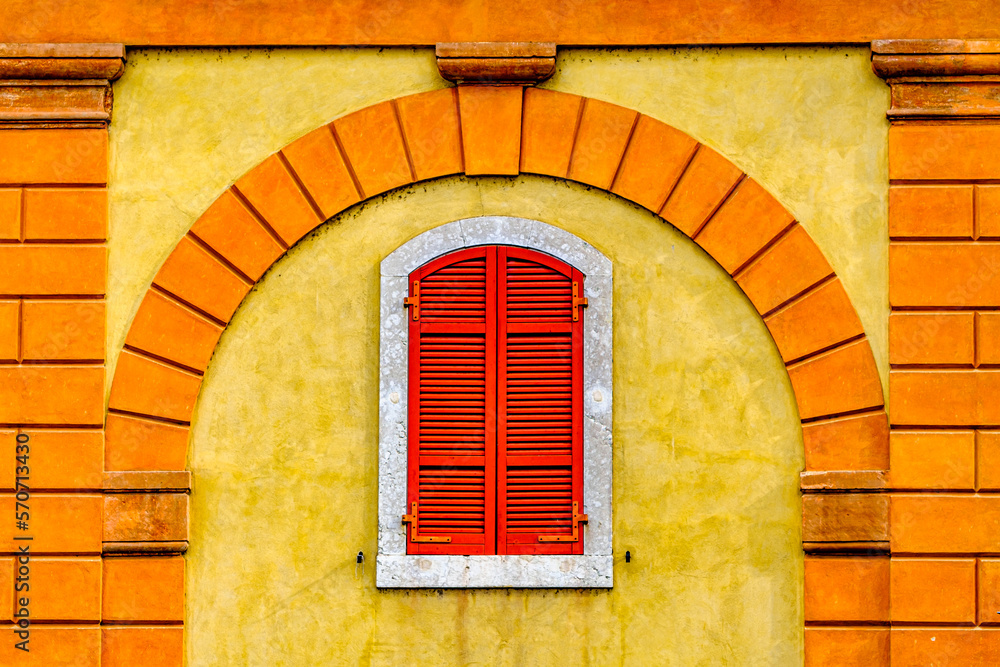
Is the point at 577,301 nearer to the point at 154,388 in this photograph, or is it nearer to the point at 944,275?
the point at 944,275

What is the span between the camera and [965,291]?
33.4ft

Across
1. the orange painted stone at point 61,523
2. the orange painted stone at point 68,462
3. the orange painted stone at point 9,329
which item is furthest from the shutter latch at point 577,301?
the orange painted stone at point 9,329

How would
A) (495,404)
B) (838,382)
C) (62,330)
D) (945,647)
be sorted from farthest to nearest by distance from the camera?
(495,404) < (62,330) < (838,382) < (945,647)

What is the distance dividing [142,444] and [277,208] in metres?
1.93

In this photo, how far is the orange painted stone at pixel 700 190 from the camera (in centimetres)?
1042

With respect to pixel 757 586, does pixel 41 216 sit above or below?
above

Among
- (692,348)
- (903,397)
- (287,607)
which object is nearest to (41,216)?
(287,607)

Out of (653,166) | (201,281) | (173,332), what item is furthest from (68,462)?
(653,166)

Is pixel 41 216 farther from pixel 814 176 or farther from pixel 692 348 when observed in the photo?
pixel 814 176

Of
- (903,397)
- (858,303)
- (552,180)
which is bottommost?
(903,397)

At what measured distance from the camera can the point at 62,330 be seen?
10.3 m

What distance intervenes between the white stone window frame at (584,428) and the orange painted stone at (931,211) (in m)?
2.08

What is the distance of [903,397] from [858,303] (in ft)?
2.41

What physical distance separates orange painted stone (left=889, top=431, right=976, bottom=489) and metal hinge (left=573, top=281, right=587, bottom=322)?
7.74 ft
